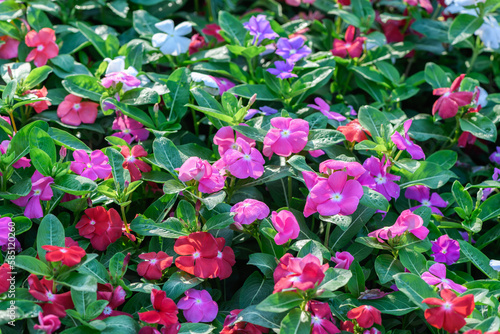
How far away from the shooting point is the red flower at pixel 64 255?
4.26 feet

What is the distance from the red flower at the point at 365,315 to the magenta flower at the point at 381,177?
1.39 feet

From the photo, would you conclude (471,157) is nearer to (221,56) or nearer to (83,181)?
(221,56)

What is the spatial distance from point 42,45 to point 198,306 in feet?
4.39

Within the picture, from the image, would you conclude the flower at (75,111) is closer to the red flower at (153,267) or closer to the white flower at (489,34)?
the red flower at (153,267)

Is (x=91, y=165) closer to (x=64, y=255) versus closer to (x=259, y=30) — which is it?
(x=64, y=255)

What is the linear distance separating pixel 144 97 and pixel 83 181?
489mm

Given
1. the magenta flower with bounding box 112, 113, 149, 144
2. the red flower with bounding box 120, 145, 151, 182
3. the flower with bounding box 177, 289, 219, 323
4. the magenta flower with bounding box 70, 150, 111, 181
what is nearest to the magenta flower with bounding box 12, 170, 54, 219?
the magenta flower with bounding box 70, 150, 111, 181

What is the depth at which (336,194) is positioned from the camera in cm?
150

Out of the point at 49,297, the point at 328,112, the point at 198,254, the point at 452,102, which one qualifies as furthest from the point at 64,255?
the point at 452,102

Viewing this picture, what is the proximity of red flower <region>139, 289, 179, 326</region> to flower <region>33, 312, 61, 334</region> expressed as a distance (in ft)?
0.70

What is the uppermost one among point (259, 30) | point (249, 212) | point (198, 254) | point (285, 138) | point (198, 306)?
point (259, 30)

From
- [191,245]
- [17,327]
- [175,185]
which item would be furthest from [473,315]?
[17,327]

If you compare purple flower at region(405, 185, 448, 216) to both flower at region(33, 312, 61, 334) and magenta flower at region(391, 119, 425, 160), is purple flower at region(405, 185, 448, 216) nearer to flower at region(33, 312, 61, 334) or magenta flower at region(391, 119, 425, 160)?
magenta flower at region(391, 119, 425, 160)

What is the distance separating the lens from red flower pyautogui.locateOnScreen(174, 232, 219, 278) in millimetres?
1488
